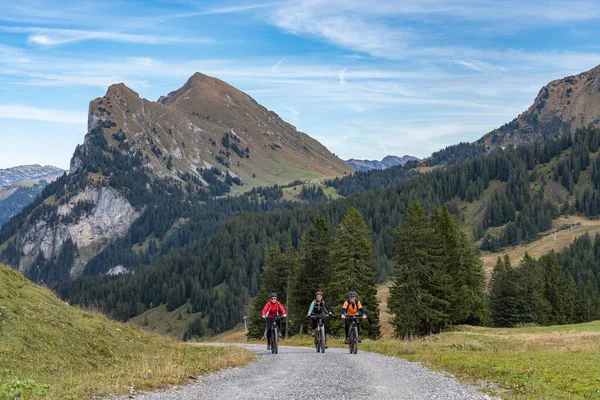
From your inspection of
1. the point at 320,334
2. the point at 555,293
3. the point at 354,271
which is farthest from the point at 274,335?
the point at 555,293

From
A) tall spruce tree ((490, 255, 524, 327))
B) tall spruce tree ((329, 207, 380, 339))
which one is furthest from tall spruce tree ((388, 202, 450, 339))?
tall spruce tree ((490, 255, 524, 327))

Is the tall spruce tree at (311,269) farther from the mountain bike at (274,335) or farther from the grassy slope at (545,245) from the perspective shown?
the grassy slope at (545,245)

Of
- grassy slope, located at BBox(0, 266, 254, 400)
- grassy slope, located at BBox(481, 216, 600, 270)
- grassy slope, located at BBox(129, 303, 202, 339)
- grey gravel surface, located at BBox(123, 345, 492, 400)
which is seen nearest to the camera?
grey gravel surface, located at BBox(123, 345, 492, 400)

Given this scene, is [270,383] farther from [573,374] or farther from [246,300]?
[246,300]

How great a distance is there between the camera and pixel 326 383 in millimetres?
15664

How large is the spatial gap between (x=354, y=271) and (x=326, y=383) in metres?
38.7

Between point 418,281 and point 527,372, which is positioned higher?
point 418,281

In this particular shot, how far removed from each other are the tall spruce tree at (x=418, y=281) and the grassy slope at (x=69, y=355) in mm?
30481

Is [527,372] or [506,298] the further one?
[506,298]

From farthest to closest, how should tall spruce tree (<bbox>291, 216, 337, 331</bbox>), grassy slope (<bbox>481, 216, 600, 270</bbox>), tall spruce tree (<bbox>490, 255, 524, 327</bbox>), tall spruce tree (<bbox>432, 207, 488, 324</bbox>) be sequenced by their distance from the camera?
grassy slope (<bbox>481, 216, 600, 270</bbox>) < tall spruce tree (<bbox>490, 255, 524, 327</bbox>) < tall spruce tree (<bbox>291, 216, 337, 331</bbox>) < tall spruce tree (<bbox>432, 207, 488, 324</bbox>)

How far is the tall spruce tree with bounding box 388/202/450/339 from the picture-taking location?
52.1 m

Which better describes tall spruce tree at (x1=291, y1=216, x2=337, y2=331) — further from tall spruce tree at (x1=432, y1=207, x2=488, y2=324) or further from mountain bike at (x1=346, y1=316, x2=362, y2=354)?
mountain bike at (x1=346, y1=316, x2=362, y2=354)

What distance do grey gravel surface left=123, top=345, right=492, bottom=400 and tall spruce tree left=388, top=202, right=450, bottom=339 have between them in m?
31.7

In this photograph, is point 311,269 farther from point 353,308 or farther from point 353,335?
point 353,335
